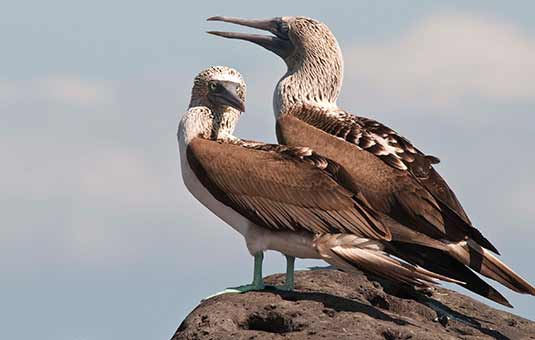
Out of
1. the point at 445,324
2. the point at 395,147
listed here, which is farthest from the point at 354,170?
the point at 445,324

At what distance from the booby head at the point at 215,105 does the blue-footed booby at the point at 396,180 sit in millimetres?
1144

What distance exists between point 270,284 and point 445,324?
2.04 m

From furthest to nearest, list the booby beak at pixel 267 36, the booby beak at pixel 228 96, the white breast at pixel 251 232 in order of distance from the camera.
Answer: the booby beak at pixel 267 36 < the booby beak at pixel 228 96 < the white breast at pixel 251 232

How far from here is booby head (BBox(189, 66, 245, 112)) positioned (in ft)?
→ 66.1

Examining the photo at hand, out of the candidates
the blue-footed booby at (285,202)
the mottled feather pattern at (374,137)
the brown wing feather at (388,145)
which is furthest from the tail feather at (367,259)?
the mottled feather pattern at (374,137)

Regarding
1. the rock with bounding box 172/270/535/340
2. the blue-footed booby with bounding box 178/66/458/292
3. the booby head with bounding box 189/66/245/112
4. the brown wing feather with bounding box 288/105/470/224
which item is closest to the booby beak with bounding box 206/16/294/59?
the brown wing feather with bounding box 288/105/470/224

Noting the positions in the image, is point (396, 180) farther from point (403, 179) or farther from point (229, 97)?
point (229, 97)

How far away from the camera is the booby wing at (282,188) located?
19.1 metres

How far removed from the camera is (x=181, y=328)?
62.6 feet

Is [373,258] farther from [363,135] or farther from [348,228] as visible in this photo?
[363,135]

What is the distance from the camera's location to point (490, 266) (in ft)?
65.2

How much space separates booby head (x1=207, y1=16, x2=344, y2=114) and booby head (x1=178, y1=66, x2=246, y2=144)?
83.4 inches

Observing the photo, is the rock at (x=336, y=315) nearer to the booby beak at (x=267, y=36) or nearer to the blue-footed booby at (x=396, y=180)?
the blue-footed booby at (x=396, y=180)

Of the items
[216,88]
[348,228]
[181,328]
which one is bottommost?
[181,328]
